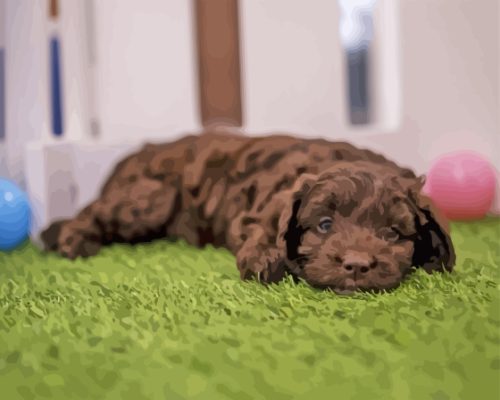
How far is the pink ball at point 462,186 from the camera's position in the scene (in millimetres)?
3760

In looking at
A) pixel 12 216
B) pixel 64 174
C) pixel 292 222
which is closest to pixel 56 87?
pixel 64 174

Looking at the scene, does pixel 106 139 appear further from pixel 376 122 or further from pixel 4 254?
pixel 376 122

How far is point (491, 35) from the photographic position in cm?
413

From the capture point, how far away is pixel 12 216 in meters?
3.26

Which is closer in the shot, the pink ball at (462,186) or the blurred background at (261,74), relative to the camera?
the pink ball at (462,186)

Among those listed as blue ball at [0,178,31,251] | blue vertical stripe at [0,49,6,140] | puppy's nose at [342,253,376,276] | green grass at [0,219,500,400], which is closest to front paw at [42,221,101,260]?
blue ball at [0,178,31,251]

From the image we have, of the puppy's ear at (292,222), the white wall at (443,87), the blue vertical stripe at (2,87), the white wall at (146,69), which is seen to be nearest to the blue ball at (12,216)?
the blue vertical stripe at (2,87)

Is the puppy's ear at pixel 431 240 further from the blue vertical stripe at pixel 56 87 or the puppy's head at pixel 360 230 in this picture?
the blue vertical stripe at pixel 56 87

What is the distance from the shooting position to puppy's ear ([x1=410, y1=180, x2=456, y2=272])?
7.75ft

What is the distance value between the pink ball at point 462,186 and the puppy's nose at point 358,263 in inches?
66.1

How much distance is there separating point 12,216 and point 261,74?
1.74 metres

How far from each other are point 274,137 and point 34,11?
1.47 meters

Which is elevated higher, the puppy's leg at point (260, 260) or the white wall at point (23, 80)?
the white wall at point (23, 80)

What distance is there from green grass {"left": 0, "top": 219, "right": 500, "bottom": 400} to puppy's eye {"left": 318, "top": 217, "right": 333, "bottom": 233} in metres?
0.20
